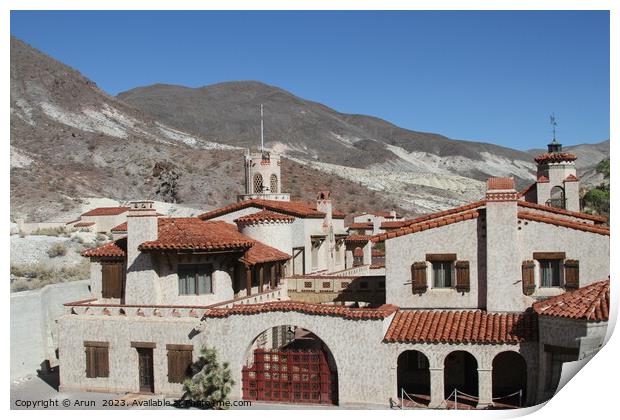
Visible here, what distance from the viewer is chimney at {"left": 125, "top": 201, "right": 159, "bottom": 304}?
26906 mm

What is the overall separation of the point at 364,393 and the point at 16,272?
2761 centimetres

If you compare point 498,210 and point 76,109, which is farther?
point 76,109

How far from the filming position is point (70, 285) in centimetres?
3209

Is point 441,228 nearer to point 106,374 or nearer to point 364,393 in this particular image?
point 364,393

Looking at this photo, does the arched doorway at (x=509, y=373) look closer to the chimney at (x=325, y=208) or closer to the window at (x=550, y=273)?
the window at (x=550, y=273)

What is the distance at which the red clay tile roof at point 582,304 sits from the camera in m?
20.3

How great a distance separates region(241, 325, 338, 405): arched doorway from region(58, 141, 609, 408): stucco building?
4 centimetres

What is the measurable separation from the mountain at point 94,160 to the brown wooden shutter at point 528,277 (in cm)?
5620

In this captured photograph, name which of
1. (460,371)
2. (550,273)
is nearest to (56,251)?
(460,371)

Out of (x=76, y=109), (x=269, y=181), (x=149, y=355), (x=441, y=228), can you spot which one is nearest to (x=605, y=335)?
(x=441, y=228)

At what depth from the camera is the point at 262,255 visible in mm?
29562

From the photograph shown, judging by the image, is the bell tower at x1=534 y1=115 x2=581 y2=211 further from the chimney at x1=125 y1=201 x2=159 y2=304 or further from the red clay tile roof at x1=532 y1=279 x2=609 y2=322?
the chimney at x1=125 y1=201 x2=159 y2=304
